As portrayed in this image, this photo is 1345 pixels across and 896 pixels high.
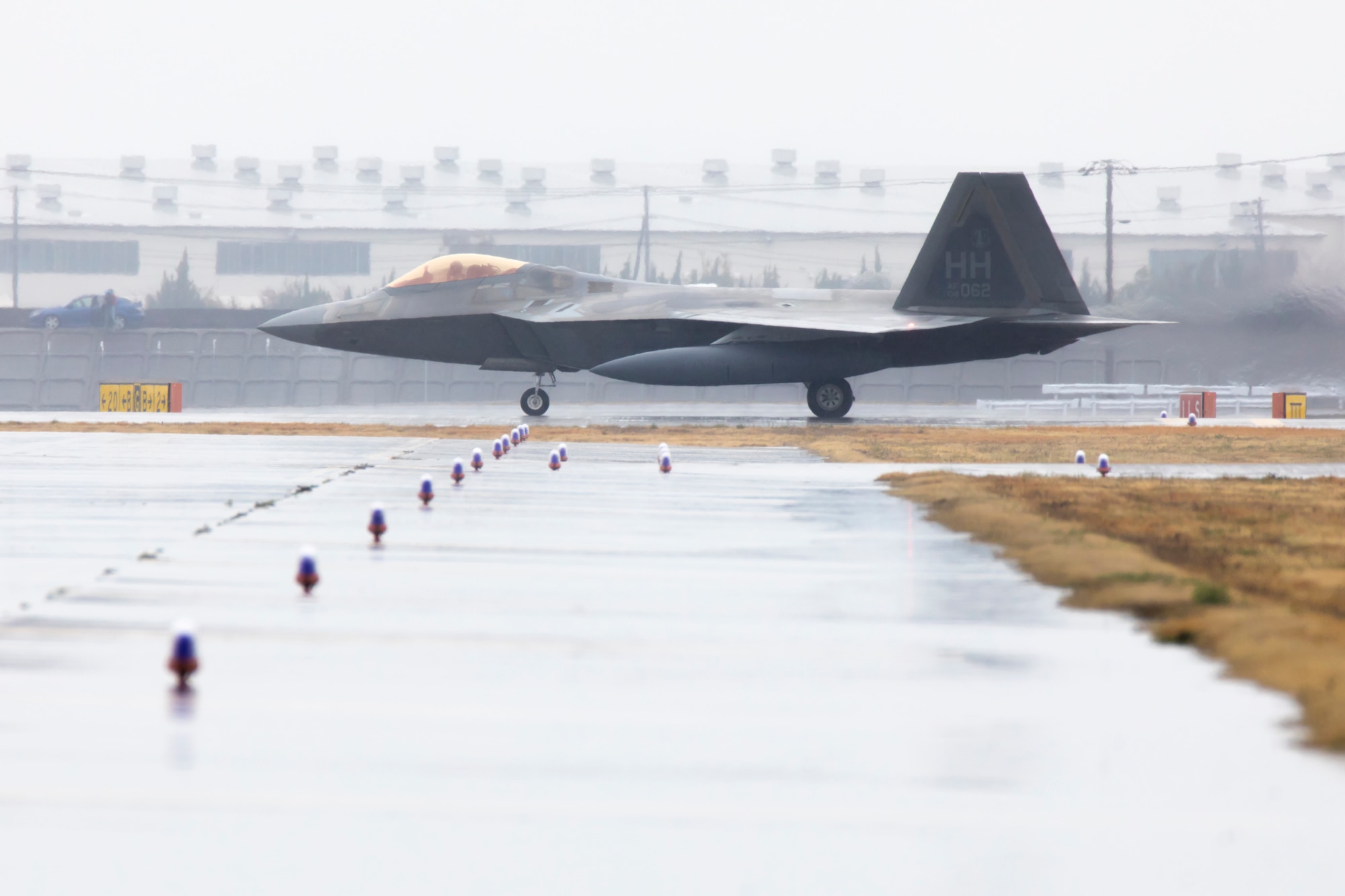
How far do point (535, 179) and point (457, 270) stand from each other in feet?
151

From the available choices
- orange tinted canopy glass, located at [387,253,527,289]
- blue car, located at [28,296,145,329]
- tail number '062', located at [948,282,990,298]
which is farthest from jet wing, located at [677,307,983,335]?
blue car, located at [28,296,145,329]

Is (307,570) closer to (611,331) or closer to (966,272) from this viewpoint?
(611,331)

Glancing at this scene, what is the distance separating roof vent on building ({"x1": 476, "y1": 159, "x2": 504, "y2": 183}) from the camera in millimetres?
79875

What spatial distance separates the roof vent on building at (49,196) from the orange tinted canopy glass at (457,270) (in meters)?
53.0

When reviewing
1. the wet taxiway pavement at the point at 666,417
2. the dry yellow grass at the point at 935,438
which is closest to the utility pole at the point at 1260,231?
the wet taxiway pavement at the point at 666,417

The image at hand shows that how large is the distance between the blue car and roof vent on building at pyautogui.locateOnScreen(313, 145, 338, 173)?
19689mm

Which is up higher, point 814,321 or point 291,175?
point 291,175

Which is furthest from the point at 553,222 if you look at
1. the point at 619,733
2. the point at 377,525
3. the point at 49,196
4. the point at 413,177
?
the point at 619,733

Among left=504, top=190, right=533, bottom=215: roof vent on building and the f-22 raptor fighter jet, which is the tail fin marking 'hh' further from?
left=504, top=190, right=533, bottom=215: roof vent on building

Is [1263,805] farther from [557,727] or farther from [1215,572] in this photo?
[1215,572]

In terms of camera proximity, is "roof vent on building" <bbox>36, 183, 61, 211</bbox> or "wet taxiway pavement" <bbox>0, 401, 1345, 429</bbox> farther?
"roof vent on building" <bbox>36, 183, 61, 211</bbox>

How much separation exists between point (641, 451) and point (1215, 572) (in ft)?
47.4

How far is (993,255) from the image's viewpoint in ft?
111

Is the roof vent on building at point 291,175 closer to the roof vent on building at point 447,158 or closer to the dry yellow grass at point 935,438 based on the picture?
the roof vent on building at point 447,158
